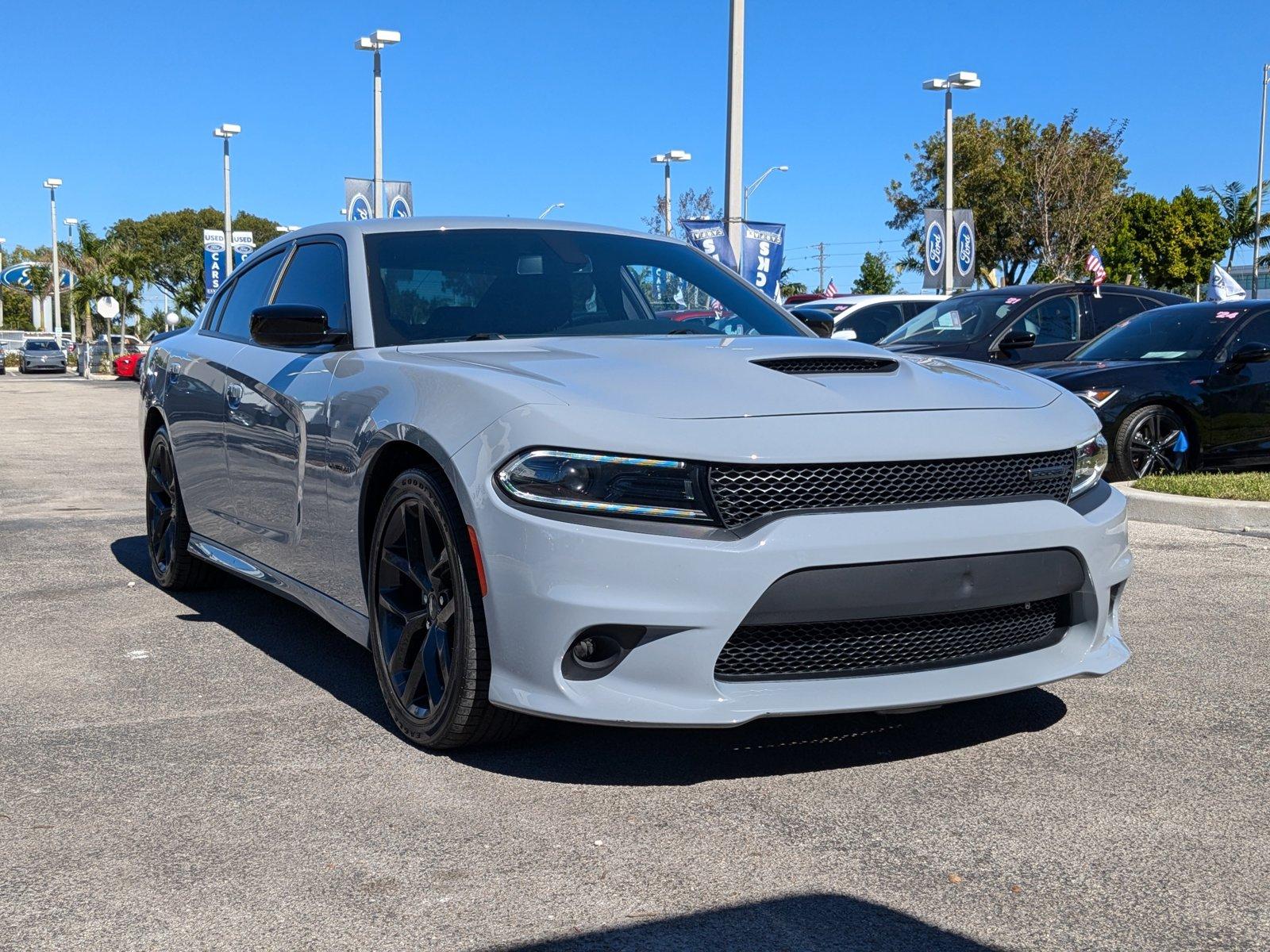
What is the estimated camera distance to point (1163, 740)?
153 inches

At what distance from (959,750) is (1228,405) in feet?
23.4

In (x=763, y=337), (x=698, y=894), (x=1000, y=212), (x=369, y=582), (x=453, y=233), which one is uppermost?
(x=1000, y=212)

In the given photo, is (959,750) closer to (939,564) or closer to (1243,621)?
(939,564)

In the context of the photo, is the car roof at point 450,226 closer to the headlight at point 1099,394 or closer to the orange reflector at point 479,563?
the orange reflector at point 479,563

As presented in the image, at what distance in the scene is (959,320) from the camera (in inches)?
503

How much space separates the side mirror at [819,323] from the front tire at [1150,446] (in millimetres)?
5009

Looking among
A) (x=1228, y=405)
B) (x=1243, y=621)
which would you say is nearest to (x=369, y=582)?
(x=1243, y=621)

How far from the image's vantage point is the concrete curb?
805cm

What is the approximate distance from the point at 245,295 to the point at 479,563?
9.51 ft

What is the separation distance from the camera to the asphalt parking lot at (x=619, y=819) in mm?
2697

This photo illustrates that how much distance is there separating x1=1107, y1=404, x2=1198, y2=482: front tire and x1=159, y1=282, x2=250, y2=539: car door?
6266 mm

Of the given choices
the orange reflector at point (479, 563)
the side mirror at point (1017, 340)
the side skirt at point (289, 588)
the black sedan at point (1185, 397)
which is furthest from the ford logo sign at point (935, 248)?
the orange reflector at point (479, 563)

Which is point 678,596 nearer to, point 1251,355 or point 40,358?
point 1251,355

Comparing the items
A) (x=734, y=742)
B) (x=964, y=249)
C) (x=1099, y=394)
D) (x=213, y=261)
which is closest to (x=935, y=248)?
(x=964, y=249)
